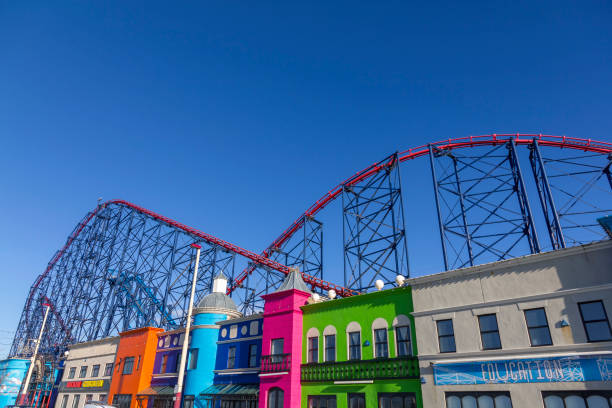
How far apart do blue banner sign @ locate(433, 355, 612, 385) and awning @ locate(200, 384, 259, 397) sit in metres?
10.7

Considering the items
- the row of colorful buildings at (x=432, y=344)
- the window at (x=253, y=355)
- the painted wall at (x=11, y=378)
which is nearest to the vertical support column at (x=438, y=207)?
the row of colorful buildings at (x=432, y=344)

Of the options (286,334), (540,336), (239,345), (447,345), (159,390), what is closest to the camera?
(540,336)

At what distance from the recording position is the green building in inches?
635

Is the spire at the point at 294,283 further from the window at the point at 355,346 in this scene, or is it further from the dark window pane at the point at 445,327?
the dark window pane at the point at 445,327

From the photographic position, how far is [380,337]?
57.2ft

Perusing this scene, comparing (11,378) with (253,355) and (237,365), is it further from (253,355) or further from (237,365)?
(253,355)

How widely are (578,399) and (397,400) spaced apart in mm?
6179

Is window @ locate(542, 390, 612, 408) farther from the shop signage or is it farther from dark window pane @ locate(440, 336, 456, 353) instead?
the shop signage

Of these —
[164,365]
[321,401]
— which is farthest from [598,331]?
[164,365]

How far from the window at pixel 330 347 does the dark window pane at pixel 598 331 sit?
10230mm

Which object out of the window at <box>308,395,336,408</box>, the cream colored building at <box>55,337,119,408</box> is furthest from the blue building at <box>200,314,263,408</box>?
the cream colored building at <box>55,337,119,408</box>

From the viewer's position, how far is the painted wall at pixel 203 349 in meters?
24.5

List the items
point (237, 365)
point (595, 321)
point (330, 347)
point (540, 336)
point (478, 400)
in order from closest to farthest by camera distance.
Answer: point (595, 321)
point (540, 336)
point (478, 400)
point (330, 347)
point (237, 365)

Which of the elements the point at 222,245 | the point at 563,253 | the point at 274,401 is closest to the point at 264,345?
the point at 274,401
